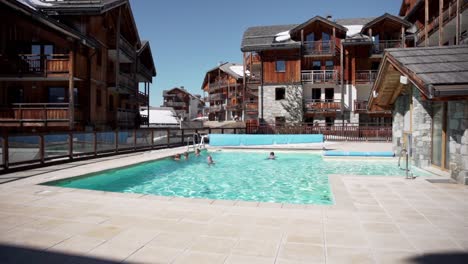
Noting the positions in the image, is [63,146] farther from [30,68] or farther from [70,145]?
[30,68]

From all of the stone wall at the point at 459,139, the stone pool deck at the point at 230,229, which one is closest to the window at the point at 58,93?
the stone pool deck at the point at 230,229

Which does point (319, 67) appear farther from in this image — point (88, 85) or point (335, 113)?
point (88, 85)

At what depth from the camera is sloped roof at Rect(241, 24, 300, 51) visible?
31359mm

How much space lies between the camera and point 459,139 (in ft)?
24.0

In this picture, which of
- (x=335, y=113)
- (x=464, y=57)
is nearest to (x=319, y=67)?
(x=335, y=113)

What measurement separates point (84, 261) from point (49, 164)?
8.33 m

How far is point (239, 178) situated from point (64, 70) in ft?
45.5

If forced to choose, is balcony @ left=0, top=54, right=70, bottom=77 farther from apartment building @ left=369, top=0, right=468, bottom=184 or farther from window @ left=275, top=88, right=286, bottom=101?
window @ left=275, top=88, right=286, bottom=101

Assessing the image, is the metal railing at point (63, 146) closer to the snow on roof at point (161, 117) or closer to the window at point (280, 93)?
the window at point (280, 93)

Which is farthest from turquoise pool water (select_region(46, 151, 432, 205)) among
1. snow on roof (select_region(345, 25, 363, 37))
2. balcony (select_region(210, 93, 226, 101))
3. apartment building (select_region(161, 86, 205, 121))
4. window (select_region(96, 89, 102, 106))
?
apartment building (select_region(161, 86, 205, 121))

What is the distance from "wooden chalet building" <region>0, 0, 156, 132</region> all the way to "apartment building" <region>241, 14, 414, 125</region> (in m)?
13.9

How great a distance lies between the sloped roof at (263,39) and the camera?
31.4 m

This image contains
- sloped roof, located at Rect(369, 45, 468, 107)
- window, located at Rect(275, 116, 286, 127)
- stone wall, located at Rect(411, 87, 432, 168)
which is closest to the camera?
sloped roof, located at Rect(369, 45, 468, 107)

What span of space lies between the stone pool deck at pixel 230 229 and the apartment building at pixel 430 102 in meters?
1.62
